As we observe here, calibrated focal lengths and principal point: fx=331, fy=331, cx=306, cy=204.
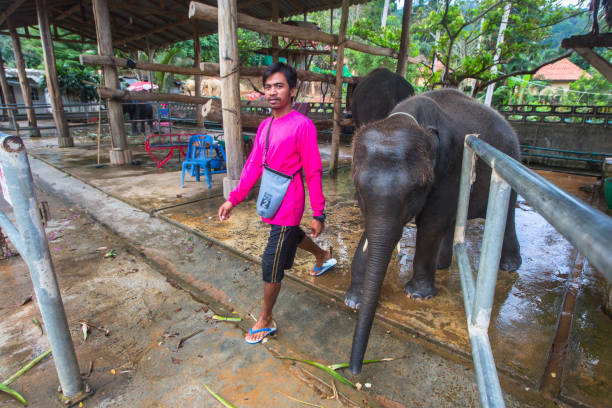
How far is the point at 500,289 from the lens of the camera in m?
2.84

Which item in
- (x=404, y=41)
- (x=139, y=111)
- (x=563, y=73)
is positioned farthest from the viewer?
(x=563, y=73)

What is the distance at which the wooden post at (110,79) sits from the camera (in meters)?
6.57

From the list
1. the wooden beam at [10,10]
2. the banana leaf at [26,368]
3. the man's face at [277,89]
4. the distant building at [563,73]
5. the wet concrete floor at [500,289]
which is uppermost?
the distant building at [563,73]

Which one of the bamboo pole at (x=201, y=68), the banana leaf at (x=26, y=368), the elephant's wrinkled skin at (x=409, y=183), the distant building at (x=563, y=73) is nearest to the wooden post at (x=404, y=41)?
the bamboo pole at (x=201, y=68)

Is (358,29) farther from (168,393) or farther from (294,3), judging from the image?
(168,393)

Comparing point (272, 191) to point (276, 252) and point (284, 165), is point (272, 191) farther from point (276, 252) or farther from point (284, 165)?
point (276, 252)

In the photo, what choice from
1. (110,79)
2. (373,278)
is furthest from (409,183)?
(110,79)

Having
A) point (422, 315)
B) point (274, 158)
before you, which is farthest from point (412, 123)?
point (422, 315)

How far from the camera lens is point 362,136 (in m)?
1.97

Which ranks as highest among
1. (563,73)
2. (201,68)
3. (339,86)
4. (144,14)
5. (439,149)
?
(563,73)

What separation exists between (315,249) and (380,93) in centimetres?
416

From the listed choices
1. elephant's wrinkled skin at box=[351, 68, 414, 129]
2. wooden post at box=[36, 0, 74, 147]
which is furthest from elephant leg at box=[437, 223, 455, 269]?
wooden post at box=[36, 0, 74, 147]

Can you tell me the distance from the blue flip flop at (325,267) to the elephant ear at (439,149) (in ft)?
4.24

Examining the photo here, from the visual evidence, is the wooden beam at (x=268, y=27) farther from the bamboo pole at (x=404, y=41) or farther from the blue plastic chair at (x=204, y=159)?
the blue plastic chair at (x=204, y=159)
